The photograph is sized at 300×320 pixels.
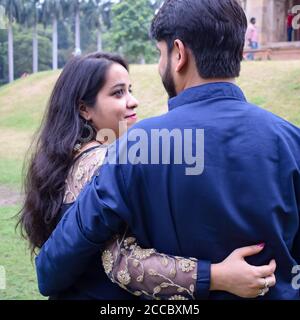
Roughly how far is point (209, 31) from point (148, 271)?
658 millimetres

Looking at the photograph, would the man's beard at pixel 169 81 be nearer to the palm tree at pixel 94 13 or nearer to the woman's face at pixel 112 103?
the woman's face at pixel 112 103

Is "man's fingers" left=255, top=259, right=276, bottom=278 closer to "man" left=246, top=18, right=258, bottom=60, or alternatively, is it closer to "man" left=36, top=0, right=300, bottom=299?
"man" left=36, top=0, right=300, bottom=299

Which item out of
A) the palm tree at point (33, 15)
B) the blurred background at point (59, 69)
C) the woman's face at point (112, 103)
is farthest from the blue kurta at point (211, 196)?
the palm tree at point (33, 15)

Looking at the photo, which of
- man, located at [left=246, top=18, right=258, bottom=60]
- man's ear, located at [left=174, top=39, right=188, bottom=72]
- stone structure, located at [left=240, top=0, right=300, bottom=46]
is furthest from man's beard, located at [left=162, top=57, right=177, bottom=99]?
stone structure, located at [left=240, top=0, right=300, bottom=46]

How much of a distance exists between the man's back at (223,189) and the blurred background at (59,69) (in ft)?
2.98

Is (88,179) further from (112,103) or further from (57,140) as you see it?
(112,103)

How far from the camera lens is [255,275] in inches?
52.0

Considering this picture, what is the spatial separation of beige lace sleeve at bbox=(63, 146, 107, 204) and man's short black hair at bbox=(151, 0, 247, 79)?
1.36ft

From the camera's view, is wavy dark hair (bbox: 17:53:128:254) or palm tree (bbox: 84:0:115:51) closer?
wavy dark hair (bbox: 17:53:128:254)

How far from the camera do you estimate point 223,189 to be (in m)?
1.30

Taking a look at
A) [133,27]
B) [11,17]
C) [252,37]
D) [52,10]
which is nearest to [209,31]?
[252,37]

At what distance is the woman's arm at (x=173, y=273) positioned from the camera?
52.1 inches

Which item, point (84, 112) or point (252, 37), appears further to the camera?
point (252, 37)

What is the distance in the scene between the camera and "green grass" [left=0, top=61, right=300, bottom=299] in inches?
188
